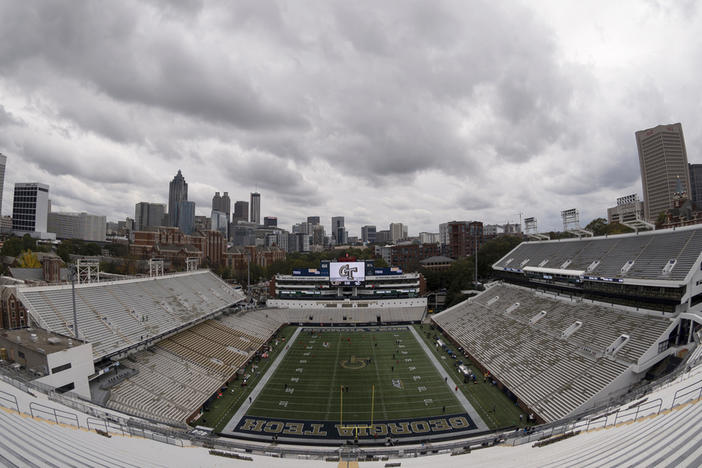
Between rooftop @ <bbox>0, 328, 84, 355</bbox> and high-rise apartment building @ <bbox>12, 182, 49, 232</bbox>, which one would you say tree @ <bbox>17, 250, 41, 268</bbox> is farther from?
high-rise apartment building @ <bbox>12, 182, 49, 232</bbox>

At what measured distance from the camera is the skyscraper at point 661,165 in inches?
5679

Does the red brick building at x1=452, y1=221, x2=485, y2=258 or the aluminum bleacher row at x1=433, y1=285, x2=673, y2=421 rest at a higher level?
the red brick building at x1=452, y1=221, x2=485, y2=258

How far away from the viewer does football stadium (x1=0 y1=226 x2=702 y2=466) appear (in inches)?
609

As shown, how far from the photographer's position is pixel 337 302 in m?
63.7

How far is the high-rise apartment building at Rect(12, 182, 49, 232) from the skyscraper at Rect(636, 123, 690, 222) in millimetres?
258776

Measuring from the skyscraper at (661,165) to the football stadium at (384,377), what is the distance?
14537 cm

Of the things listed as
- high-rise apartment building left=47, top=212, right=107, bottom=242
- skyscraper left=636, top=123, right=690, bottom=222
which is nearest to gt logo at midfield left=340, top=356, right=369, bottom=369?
skyscraper left=636, top=123, right=690, bottom=222

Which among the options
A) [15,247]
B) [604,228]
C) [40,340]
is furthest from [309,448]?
[15,247]

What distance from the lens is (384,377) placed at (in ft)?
115

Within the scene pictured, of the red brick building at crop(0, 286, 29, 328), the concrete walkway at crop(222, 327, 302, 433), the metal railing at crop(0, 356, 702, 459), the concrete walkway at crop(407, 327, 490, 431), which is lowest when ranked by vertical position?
the concrete walkway at crop(222, 327, 302, 433)

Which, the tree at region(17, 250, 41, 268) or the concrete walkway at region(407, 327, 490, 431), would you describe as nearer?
the concrete walkway at region(407, 327, 490, 431)

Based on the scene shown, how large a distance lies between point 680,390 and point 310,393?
87.0 ft

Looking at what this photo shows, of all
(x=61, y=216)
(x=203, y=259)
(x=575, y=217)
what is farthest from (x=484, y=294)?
(x=61, y=216)

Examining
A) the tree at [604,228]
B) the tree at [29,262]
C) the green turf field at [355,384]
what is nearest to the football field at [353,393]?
the green turf field at [355,384]
